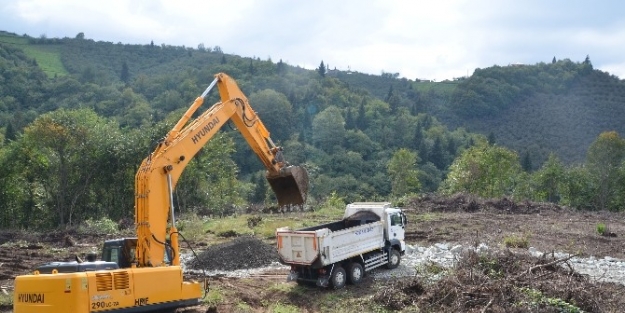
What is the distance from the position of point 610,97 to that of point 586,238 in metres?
114

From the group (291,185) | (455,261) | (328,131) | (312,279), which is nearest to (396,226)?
(455,261)

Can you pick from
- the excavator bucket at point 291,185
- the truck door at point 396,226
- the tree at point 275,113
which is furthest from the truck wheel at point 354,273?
the tree at point 275,113

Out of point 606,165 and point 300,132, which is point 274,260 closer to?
point 606,165

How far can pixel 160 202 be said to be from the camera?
1298cm

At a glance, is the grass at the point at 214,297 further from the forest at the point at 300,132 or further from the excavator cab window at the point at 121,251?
the forest at the point at 300,132

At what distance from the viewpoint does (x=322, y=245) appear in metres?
15.7

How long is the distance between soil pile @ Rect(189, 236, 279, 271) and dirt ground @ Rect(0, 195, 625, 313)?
5 cm

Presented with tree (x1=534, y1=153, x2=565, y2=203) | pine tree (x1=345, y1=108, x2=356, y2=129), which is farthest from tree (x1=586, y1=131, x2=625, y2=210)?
pine tree (x1=345, y1=108, x2=356, y2=129)

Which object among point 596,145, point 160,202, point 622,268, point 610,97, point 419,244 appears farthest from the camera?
point 610,97

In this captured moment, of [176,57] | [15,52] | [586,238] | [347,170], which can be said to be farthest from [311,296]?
[176,57]

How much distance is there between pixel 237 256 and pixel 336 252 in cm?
575

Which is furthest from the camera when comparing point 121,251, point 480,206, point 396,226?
point 480,206

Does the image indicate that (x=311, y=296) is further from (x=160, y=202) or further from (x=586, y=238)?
(x=586, y=238)

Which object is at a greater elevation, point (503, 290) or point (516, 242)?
point (503, 290)
